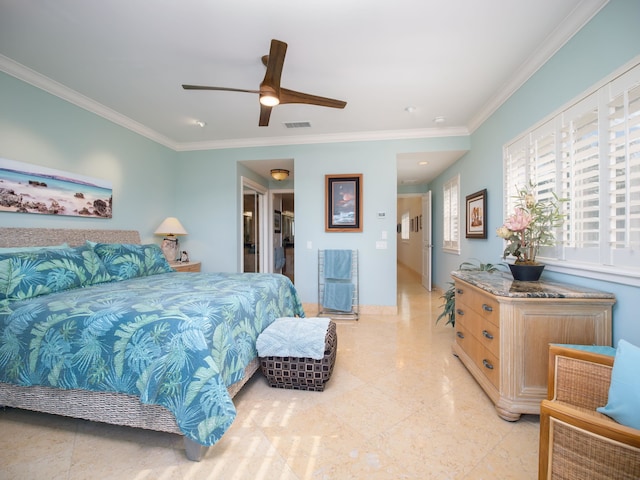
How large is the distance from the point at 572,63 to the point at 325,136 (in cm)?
281

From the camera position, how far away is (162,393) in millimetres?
1408

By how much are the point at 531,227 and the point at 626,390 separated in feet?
4.50

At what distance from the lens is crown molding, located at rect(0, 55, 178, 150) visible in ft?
8.11

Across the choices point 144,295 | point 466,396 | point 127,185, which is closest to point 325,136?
point 127,185

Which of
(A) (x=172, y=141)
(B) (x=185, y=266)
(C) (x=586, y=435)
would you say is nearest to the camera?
(C) (x=586, y=435)

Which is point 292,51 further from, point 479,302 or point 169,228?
point 169,228

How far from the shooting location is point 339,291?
4.04 m

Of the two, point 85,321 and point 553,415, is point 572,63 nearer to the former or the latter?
point 553,415

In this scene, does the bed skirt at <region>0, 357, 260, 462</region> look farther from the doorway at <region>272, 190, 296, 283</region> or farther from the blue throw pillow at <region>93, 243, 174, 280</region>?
the doorway at <region>272, 190, 296, 283</region>

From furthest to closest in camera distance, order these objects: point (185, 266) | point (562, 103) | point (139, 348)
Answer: point (185, 266) → point (562, 103) → point (139, 348)

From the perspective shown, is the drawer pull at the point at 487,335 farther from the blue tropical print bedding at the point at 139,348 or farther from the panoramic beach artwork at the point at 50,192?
the panoramic beach artwork at the point at 50,192

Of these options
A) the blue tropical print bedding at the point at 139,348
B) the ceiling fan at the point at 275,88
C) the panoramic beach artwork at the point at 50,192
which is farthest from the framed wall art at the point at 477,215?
the panoramic beach artwork at the point at 50,192

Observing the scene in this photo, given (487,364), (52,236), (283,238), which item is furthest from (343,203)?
(52,236)

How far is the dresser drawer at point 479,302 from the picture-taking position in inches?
72.3
